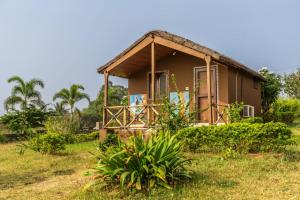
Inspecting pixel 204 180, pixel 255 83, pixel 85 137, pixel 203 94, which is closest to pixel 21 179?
pixel 204 180

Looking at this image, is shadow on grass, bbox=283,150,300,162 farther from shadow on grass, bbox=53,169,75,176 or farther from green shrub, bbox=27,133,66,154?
green shrub, bbox=27,133,66,154

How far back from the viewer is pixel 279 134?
9672 mm

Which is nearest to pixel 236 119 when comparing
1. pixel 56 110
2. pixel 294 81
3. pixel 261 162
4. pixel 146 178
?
pixel 261 162

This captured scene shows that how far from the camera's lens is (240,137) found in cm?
998

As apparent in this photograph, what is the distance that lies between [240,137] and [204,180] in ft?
9.35

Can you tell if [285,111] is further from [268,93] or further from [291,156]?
[291,156]

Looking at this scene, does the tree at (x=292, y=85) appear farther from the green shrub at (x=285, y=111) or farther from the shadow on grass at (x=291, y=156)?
the shadow on grass at (x=291, y=156)

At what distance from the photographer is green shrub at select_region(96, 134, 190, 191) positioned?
7.07 metres

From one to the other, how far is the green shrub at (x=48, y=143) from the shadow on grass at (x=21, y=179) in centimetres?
295

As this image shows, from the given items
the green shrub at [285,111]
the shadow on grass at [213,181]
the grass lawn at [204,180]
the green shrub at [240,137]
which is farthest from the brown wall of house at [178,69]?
the shadow on grass at [213,181]

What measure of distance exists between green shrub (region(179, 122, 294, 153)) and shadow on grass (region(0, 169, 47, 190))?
434 centimetres

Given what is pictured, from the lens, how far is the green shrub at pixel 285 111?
23.0 meters

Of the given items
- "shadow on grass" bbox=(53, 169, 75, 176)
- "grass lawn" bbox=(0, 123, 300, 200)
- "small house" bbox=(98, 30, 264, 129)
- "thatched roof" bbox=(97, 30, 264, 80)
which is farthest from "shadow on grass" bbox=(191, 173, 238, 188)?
"thatched roof" bbox=(97, 30, 264, 80)

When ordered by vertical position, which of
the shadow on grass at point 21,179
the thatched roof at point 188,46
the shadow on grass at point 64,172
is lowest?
the shadow on grass at point 21,179
